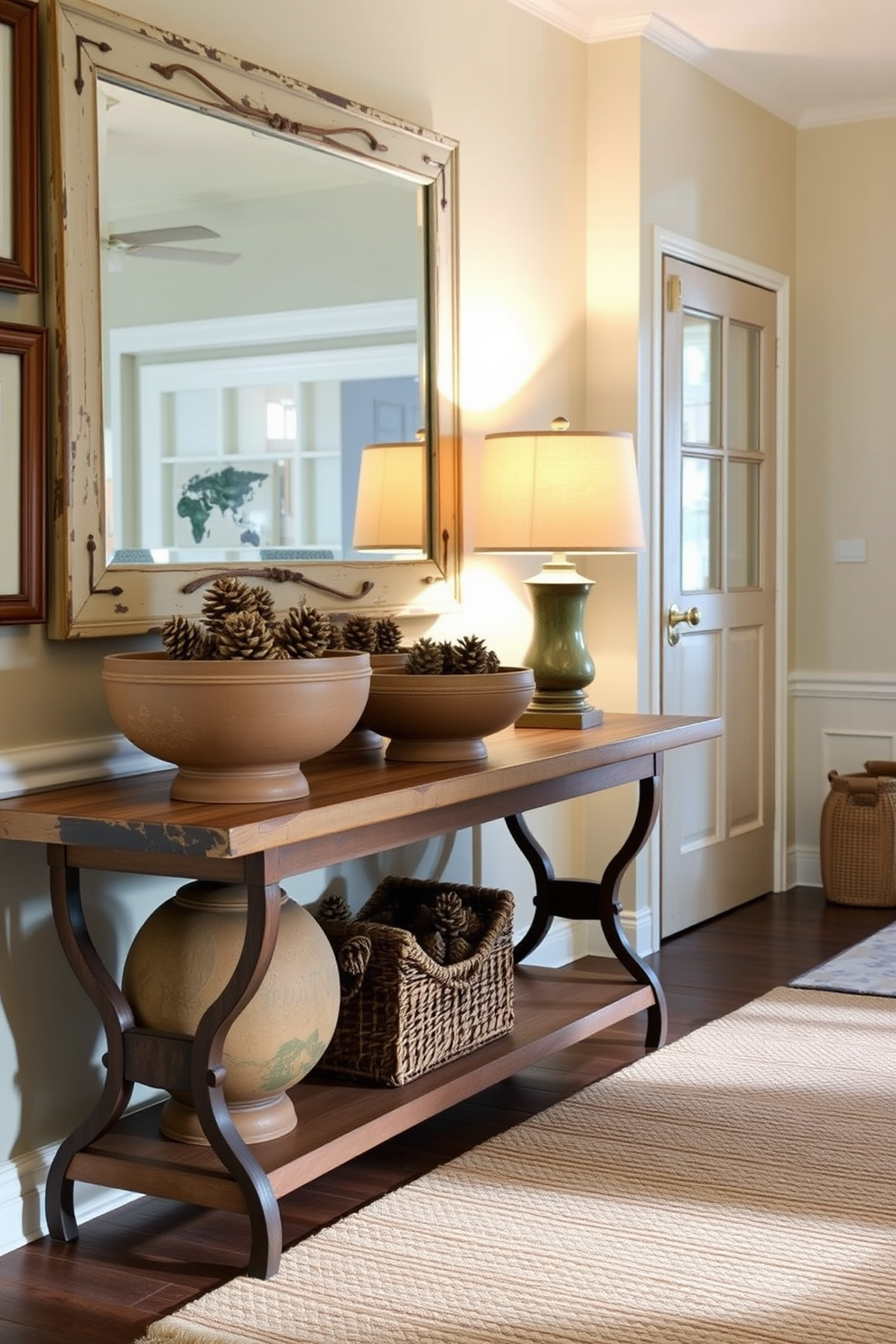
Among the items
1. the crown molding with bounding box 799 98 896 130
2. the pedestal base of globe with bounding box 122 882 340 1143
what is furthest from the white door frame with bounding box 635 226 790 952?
the pedestal base of globe with bounding box 122 882 340 1143

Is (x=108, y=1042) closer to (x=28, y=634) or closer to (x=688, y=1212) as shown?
(x=28, y=634)

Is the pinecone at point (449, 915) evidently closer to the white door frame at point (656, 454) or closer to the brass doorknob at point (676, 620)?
the white door frame at point (656, 454)

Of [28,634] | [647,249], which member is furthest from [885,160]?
[28,634]

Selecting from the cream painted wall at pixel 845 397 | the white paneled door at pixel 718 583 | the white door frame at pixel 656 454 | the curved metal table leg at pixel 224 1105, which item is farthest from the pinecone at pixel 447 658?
the cream painted wall at pixel 845 397

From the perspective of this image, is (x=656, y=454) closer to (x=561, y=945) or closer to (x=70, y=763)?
(x=561, y=945)

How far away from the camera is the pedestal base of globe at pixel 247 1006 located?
2.42 meters

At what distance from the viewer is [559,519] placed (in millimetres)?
3418

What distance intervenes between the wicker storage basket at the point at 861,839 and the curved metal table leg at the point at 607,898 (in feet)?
5.14

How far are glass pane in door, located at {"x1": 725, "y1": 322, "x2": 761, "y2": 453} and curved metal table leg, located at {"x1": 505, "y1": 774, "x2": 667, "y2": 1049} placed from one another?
1.70 m

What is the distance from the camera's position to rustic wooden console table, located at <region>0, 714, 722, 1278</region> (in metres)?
2.23

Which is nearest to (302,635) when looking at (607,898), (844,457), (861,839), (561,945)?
(607,898)

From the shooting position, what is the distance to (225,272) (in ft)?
9.63

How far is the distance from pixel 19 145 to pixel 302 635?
88 centimetres

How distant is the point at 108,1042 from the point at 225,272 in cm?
141
